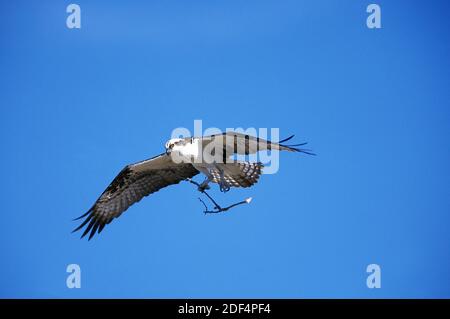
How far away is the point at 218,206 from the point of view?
8586mm

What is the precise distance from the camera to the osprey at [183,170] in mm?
9125

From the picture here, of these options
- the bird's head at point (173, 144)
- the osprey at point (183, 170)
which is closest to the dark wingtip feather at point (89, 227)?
the osprey at point (183, 170)

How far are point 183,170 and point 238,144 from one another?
1.88m

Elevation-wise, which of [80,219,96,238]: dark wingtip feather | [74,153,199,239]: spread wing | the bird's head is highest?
the bird's head

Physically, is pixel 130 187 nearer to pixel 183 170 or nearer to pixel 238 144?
pixel 183 170

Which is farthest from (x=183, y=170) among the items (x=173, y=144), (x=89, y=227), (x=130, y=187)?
(x=89, y=227)

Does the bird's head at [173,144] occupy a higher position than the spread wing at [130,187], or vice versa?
the bird's head at [173,144]

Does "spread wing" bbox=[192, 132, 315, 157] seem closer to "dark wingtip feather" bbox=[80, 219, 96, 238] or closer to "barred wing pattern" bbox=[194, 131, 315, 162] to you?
"barred wing pattern" bbox=[194, 131, 315, 162]

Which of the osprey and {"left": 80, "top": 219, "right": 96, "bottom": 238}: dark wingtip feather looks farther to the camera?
{"left": 80, "top": 219, "right": 96, "bottom": 238}: dark wingtip feather

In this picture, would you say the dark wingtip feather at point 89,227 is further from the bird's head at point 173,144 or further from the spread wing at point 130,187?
the bird's head at point 173,144

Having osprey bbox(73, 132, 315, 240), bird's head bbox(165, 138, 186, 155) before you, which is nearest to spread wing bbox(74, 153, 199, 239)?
osprey bbox(73, 132, 315, 240)

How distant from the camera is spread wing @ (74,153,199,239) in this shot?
10.6 metres

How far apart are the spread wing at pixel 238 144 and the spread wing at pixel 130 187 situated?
1.35m
